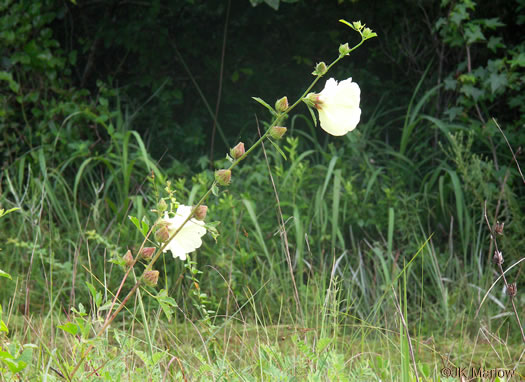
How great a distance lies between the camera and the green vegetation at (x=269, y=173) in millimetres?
2374

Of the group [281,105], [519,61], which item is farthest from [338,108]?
[519,61]

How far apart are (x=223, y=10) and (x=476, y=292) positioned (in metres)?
2.43

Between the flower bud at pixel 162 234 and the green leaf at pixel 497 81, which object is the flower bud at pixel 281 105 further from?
the green leaf at pixel 497 81

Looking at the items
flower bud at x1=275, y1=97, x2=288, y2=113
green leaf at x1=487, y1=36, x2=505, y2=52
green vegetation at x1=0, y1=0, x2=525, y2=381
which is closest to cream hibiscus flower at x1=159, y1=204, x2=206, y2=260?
flower bud at x1=275, y1=97, x2=288, y2=113

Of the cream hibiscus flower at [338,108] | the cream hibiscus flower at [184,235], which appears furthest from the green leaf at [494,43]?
the cream hibiscus flower at [184,235]

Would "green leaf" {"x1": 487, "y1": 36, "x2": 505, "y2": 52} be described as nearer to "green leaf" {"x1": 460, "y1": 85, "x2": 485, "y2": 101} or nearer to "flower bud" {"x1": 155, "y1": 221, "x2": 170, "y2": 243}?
"green leaf" {"x1": 460, "y1": 85, "x2": 485, "y2": 101}

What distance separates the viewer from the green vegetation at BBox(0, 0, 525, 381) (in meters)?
2.37

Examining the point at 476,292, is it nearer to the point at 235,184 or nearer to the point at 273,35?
the point at 235,184

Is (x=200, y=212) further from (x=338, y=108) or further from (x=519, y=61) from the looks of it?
(x=519, y=61)

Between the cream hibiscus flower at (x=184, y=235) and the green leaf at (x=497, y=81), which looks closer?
the cream hibiscus flower at (x=184, y=235)

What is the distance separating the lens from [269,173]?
2246mm

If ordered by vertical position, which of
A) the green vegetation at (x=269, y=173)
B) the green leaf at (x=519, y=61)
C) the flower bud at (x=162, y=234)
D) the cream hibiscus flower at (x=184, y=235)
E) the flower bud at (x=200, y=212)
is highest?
the flower bud at (x=200, y=212)

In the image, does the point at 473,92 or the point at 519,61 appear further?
the point at 473,92

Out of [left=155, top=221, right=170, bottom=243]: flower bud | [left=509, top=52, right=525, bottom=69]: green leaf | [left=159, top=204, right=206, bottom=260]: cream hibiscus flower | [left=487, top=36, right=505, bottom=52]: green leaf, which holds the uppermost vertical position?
[left=155, top=221, right=170, bottom=243]: flower bud
